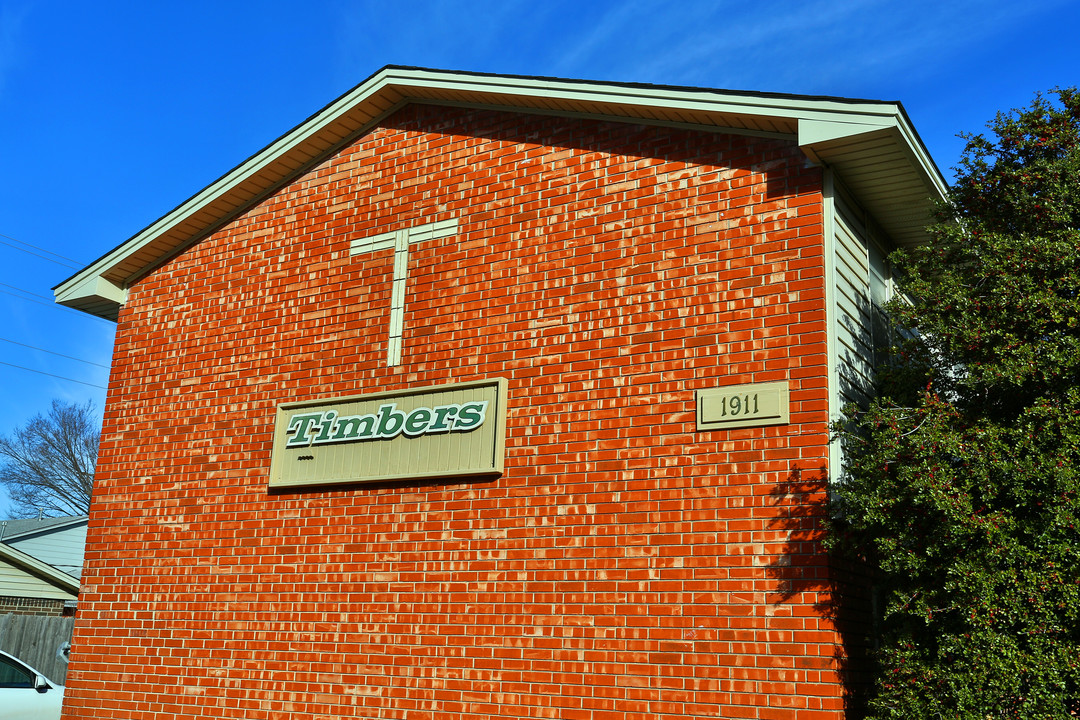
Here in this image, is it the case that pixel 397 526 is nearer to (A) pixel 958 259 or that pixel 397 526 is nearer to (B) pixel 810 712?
(B) pixel 810 712

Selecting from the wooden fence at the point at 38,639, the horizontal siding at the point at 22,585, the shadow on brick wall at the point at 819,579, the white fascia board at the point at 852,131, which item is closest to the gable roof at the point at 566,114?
the white fascia board at the point at 852,131

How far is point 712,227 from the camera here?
1073 cm

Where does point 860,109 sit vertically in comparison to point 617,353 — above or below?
above

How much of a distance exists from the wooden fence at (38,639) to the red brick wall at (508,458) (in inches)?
380

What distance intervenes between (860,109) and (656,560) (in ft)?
16.1

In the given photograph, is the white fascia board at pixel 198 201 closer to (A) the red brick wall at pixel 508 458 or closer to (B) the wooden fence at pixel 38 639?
(A) the red brick wall at pixel 508 458

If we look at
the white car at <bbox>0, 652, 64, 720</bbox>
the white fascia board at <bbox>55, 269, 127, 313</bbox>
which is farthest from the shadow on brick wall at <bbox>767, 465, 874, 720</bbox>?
the white fascia board at <bbox>55, 269, 127, 313</bbox>

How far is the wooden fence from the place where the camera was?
70.5 ft

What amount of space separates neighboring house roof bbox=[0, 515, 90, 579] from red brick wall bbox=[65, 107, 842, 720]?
71.9 feet

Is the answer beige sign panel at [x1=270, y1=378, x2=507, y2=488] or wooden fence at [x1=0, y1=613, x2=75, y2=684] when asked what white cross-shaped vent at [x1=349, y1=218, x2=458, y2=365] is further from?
wooden fence at [x1=0, y1=613, x2=75, y2=684]

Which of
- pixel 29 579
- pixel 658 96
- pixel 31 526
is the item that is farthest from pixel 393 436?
pixel 31 526

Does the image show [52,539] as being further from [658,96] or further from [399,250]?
[658,96]

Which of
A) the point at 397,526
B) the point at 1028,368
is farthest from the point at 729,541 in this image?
the point at 397,526

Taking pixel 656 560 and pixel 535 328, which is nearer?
pixel 656 560
